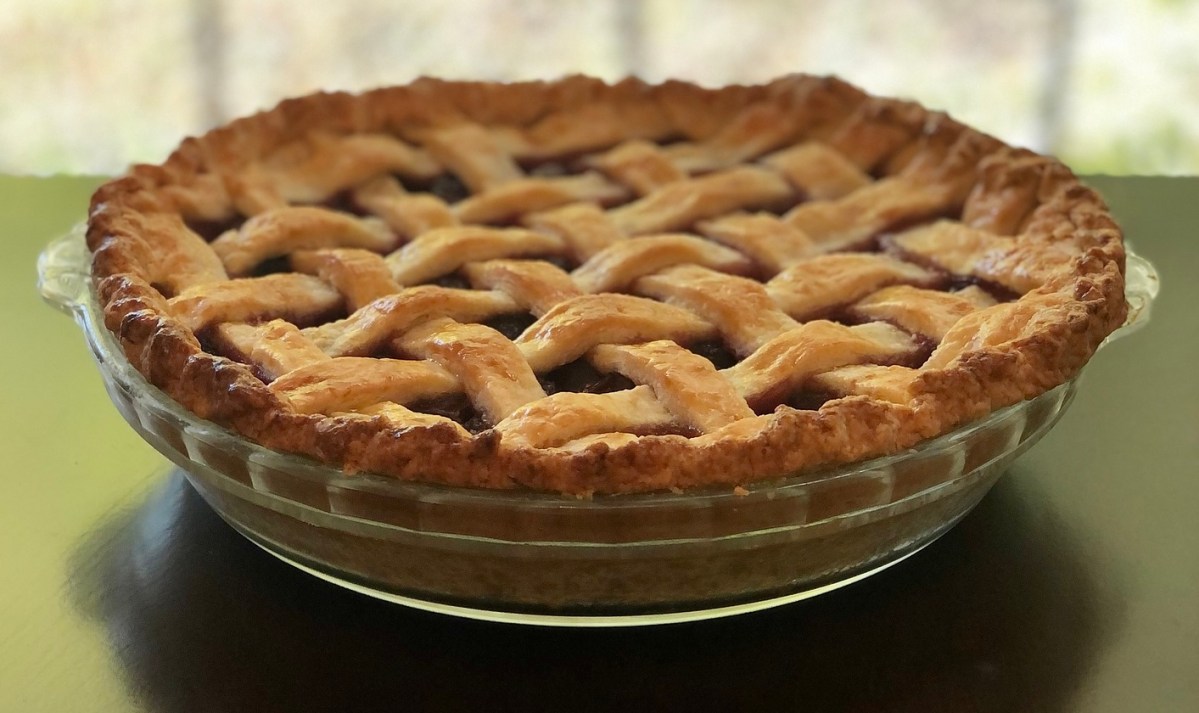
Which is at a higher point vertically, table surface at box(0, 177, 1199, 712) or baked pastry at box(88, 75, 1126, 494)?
baked pastry at box(88, 75, 1126, 494)

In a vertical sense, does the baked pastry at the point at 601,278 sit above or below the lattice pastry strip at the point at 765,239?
above

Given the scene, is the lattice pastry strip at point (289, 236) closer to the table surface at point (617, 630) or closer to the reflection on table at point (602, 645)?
the table surface at point (617, 630)

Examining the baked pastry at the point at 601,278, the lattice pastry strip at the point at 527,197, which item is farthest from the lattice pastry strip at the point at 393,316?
the lattice pastry strip at the point at 527,197

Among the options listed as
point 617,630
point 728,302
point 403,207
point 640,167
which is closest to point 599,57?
point 640,167

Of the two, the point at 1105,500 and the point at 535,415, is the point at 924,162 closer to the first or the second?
the point at 1105,500

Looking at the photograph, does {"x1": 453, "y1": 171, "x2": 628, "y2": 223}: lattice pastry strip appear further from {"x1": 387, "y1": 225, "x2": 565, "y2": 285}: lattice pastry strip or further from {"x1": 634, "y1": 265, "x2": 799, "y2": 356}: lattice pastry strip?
{"x1": 634, "y1": 265, "x2": 799, "y2": 356}: lattice pastry strip

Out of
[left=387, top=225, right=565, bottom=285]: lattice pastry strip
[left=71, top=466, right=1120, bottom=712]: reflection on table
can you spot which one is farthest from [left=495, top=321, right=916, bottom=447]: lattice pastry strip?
[left=387, top=225, right=565, bottom=285]: lattice pastry strip
